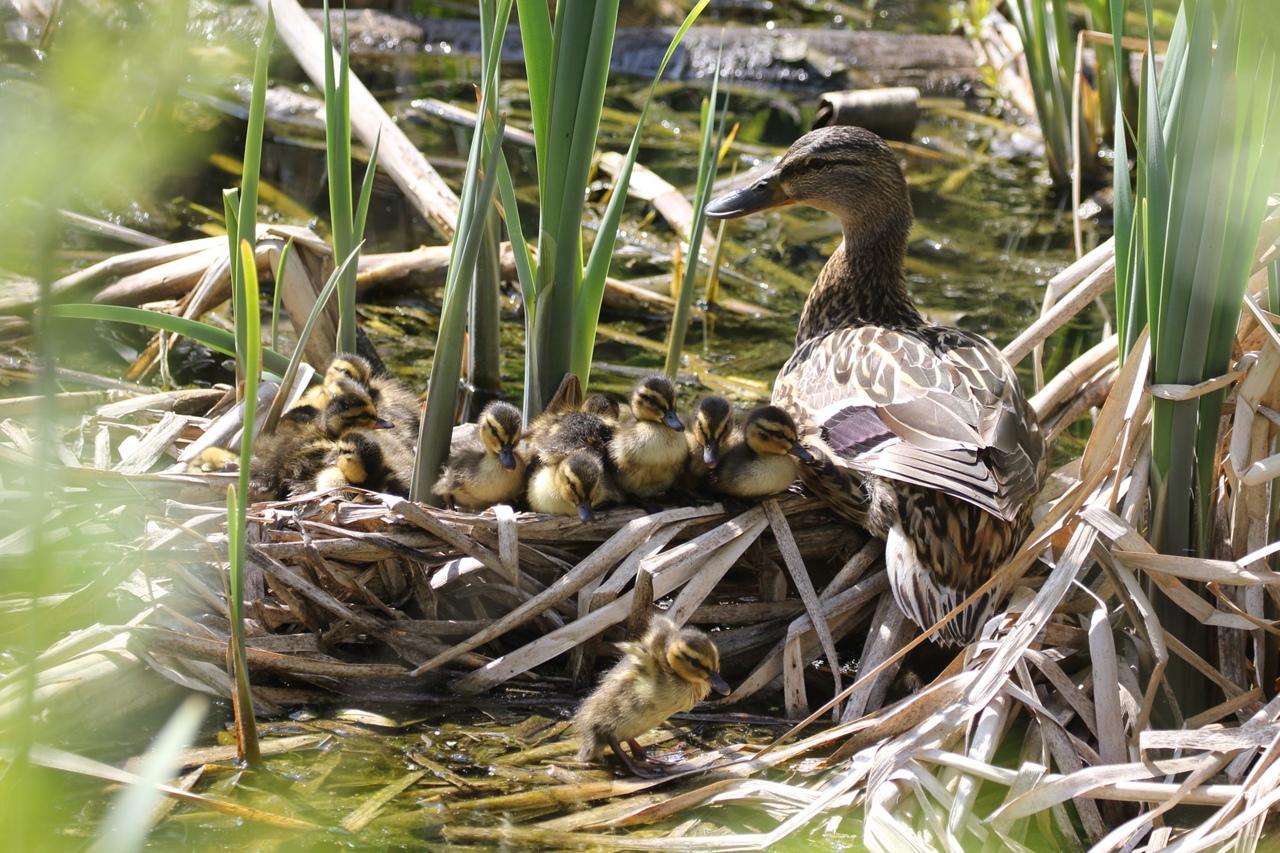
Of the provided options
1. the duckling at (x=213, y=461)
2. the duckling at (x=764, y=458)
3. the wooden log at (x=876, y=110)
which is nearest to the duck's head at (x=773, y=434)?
the duckling at (x=764, y=458)

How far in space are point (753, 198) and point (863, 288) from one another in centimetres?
49

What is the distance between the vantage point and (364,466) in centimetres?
342

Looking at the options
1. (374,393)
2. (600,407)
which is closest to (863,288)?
(600,407)

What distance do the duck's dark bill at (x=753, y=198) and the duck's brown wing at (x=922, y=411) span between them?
2.21 feet

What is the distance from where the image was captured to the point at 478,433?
11.7 ft

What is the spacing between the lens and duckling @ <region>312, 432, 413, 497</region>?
3.40 meters

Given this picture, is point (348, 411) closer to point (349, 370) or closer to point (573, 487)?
point (349, 370)

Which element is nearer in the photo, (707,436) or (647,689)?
(647,689)

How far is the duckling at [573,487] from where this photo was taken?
3.22m

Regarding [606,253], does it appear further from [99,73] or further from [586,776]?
[99,73]

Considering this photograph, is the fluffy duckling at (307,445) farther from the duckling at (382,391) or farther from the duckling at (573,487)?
the duckling at (573,487)

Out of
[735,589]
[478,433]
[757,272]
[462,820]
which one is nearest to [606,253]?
[478,433]

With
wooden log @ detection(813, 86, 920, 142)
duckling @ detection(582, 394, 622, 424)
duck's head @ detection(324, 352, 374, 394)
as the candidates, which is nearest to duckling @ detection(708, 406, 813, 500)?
duckling @ detection(582, 394, 622, 424)

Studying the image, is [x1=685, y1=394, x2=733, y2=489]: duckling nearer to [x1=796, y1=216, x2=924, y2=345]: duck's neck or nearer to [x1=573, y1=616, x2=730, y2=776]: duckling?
[x1=573, y1=616, x2=730, y2=776]: duckling
